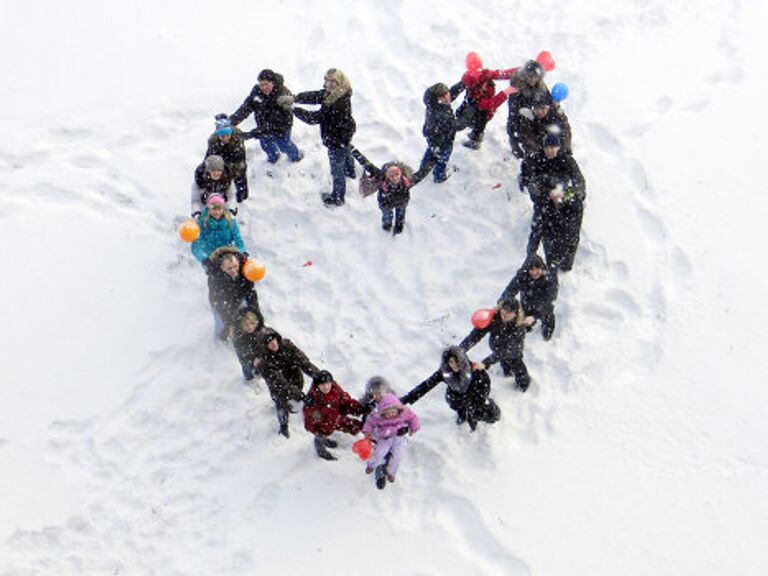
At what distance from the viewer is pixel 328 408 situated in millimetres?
7484

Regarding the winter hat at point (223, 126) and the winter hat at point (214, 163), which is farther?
the winter hat at point (223, 126)

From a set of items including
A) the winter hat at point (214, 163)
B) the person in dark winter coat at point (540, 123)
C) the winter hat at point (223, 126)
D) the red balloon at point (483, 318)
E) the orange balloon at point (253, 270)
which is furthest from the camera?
the person in dark winter coat at point (540, 123)

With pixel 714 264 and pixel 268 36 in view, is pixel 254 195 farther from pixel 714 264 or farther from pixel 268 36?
pixel 714 264

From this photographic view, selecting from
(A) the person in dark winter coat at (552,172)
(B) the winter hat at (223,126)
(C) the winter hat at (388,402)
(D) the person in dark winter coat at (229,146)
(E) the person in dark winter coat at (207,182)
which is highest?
(B) the winter hat at (223,126)

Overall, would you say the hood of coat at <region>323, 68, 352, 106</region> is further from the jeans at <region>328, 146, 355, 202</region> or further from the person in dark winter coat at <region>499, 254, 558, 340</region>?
the person in dark winter coat at <region>499, 254, 558, 340</region>

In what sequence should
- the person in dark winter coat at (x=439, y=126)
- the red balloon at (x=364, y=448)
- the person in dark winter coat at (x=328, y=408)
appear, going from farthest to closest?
the person in dark winter coat at (x=439, y=126), the red balloon at (x=364, y=448), the person in dark winter coat at (x=328, y=408)

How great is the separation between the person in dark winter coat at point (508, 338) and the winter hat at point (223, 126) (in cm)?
369

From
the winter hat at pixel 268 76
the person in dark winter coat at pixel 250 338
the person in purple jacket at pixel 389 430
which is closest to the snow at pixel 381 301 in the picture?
the person in purple jacket at pixel 389 430

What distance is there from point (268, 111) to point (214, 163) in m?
1.32

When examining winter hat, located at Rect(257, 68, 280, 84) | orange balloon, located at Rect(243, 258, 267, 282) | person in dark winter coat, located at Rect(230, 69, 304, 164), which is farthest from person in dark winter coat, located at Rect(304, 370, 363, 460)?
winter hat, located at Rect(257, 68, 280, 84)

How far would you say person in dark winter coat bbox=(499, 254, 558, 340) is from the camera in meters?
7.98

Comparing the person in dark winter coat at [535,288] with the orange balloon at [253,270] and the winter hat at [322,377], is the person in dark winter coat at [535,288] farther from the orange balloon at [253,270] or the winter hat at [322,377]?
the orange balloon at [253,270]

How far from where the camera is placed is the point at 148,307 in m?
9.36

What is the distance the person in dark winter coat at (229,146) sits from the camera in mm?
8984
